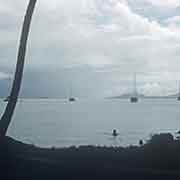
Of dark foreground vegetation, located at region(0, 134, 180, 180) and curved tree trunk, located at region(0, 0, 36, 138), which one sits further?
curved tree trunk, located at region(0, 0, 36, 138)

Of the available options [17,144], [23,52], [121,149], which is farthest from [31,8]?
[121,149]

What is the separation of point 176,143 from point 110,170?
2621 mm

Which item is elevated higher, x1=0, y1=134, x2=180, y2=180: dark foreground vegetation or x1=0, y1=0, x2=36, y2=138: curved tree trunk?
x1=0, y1=0, x2=36, y2=138: curved tree trunk

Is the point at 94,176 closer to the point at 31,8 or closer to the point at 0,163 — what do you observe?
the point at 0,163

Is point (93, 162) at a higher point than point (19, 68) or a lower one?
lower

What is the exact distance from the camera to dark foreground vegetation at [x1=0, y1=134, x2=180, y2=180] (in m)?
11.1

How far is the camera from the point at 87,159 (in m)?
12.6

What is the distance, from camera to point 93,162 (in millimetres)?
12211

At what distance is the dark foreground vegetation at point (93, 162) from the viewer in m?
11.1

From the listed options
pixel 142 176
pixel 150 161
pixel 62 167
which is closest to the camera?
pixel 142 176

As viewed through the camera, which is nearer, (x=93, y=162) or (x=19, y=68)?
(x=93, y=162)

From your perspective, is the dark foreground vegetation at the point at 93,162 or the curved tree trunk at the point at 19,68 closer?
the dark foreground vegetation at the point at 93,162

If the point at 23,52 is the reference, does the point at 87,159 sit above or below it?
below

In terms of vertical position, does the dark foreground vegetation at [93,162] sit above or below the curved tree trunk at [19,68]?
below
